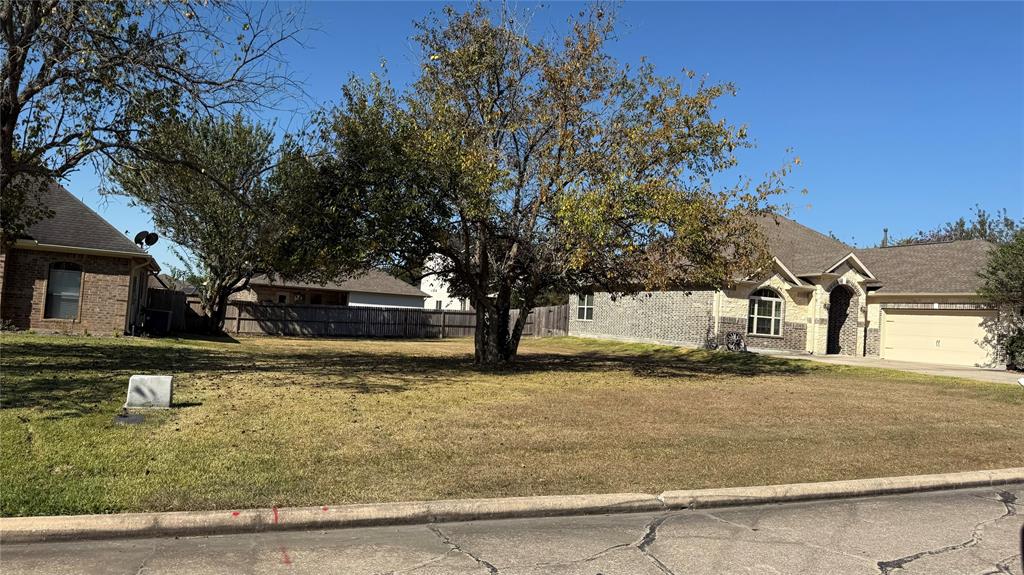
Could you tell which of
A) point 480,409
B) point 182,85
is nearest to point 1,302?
point 182,85

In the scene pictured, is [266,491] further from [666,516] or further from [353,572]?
[666,516]

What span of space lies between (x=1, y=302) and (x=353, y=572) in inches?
887

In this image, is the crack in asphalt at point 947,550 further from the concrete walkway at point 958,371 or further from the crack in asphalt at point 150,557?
the concrete walkway at point 958,371

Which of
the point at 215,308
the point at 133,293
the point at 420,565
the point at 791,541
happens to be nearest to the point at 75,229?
the point at 133,293

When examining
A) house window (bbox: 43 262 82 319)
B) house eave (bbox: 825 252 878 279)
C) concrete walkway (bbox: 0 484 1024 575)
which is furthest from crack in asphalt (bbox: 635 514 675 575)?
house eave (bbox: 825 252 878 279)

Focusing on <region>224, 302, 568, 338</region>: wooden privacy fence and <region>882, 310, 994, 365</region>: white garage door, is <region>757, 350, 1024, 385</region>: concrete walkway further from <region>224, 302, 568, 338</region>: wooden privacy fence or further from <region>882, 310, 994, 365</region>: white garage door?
<region>224, 302, 568, 338</region>: wooden privacy fence

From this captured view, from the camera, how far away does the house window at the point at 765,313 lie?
2853 centimetres

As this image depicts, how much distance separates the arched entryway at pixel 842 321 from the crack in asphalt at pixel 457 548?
27.1m

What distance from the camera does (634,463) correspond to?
25.2 ft

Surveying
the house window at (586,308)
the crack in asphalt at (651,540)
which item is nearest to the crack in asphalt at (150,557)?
the crack in asphalt at (651,540)

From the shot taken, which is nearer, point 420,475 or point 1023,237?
point 420,475

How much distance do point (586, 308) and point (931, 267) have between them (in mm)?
15667

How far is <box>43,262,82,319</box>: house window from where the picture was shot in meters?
22.6

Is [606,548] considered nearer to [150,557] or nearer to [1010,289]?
[150,557]
